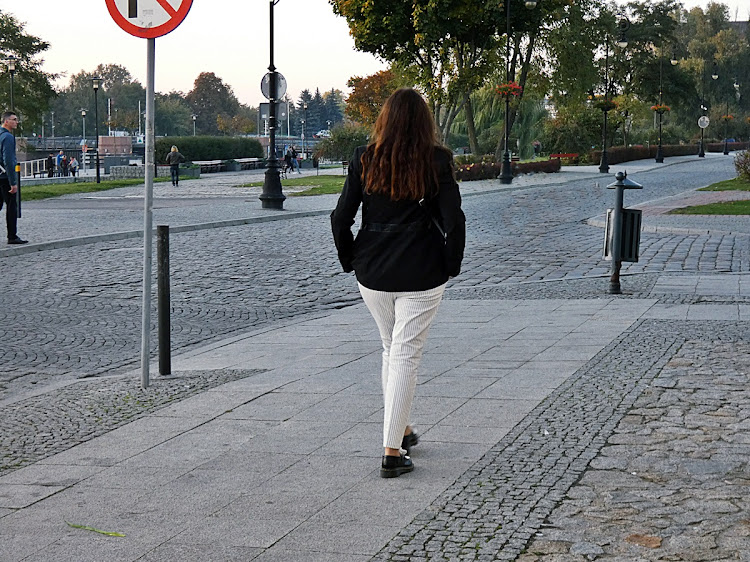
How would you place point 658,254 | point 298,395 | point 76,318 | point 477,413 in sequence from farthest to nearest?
point 658,254 < point 76,318 < point 298,395 < point 477,413

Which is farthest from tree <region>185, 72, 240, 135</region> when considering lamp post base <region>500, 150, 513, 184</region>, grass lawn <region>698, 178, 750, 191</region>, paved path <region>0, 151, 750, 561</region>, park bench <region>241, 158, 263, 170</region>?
paved path <region>0, 151, 750, 561</region>

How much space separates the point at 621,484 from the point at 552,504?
0.42 metres

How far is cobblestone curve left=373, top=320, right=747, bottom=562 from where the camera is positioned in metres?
3.87

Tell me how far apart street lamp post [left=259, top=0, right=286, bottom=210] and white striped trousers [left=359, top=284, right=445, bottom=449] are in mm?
19990

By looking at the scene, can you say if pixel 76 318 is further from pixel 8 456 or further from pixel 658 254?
pixel 658 254

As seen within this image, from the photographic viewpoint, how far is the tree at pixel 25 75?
240 ft

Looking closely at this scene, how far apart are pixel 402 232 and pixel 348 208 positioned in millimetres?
274

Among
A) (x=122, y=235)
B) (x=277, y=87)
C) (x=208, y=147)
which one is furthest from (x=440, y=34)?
(x=208, y=147)

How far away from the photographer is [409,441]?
5.15 m

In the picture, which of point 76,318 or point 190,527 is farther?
point 76,318

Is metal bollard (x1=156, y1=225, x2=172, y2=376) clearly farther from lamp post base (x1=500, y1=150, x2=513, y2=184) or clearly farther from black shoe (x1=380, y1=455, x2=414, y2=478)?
lamp post base (x1=500, y1=150, x2=513, y2=184)

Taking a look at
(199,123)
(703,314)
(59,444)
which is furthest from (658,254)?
(199,123)

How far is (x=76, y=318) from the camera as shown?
1036 cm

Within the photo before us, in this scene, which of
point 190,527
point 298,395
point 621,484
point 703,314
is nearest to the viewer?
point 190,527
